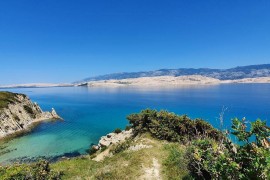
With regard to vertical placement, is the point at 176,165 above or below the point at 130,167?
above

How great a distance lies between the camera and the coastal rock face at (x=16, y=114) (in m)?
72.4

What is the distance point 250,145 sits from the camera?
11.2 m

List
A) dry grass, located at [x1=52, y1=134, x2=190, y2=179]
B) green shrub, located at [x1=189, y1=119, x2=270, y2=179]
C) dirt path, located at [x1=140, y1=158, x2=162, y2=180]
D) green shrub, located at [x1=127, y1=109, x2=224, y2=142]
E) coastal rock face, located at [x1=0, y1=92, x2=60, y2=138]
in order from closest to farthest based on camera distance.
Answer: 1. green shrub, located at [x1=189, y1=119, x2=270, y2=179]
2. dirt path, located at [x1=140, y1=158, x2=162, y2=180]
3. dry grass, located at [x1=52, y1=134, x2=190, y2=179]
4. green shrub, located at [x1=127, y1=109, x2=224, y2=142]
5. coastal rock face, located at [x1=0, y1=92, x2=60, y2=138]

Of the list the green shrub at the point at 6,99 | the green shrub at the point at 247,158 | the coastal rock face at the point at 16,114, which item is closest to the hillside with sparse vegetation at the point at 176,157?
the green shrub at the point at 247,158

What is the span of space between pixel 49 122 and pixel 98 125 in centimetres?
1845

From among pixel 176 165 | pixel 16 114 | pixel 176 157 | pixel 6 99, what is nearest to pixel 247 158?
pixel 176 165

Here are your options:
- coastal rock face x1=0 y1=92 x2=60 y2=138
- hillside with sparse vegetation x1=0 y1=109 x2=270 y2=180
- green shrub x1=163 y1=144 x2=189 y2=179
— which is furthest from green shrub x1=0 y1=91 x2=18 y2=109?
green shrub x1=163 y1=144 x2=189 y2=179

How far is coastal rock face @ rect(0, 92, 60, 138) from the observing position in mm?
72356

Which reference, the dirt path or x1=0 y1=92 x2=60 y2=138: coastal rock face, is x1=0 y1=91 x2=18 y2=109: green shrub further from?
the dirt path

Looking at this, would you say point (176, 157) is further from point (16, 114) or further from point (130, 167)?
point (16, 114)

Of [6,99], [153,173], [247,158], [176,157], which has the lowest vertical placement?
[153,173]

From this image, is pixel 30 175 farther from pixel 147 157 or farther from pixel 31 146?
pixel 31 146

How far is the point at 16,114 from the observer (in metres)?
82.6

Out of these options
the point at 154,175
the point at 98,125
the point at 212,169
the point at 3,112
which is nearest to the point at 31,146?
the point at 3,112
